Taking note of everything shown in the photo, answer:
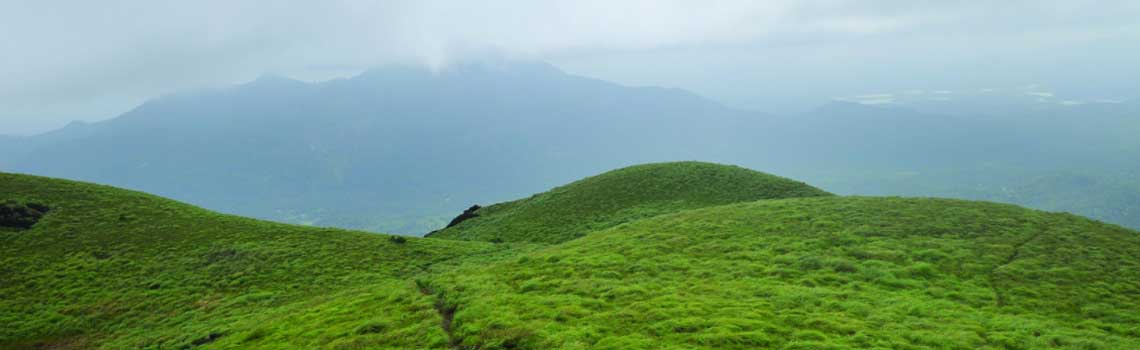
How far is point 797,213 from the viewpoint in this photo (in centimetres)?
3825

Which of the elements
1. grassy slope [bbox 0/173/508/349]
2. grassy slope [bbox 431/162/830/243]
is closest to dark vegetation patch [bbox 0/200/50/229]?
grassy slope [bbox 0/173/508/349]

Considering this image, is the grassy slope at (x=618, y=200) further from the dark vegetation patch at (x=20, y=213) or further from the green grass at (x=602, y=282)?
the dark vegetation patch at (x=20, y=213)

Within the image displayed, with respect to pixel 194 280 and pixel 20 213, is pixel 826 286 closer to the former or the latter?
pixel 194 280

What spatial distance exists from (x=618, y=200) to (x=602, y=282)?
3900 cm

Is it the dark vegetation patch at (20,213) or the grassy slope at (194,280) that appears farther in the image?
the dark vegetation patch at (20,213)

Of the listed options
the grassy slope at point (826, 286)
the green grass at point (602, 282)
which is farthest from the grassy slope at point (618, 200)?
the grassy slope at point (826, 286)

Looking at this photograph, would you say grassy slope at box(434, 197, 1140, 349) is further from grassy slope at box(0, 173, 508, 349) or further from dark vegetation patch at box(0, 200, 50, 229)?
dark vegetation patch at box(0, 200, 50, 229)

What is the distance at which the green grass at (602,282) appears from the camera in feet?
61.8

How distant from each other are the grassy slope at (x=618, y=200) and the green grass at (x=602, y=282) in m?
5.99

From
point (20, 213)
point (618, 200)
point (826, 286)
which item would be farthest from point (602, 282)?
point (20, 213)

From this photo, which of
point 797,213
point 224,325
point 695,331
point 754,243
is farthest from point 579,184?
point 695,331

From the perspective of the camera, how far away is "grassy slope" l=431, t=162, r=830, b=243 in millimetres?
55188

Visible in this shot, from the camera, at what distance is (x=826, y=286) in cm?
2394

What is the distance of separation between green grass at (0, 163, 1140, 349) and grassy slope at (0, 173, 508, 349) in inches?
6.3
